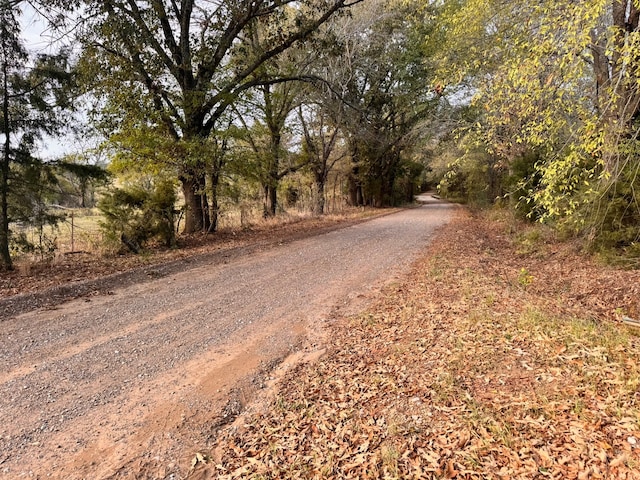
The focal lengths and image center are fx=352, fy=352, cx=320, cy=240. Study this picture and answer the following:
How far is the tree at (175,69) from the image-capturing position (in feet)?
26.2

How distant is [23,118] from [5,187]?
143cm

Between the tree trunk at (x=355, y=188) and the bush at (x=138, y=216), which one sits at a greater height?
the tree trunk at (x=355, y=188)

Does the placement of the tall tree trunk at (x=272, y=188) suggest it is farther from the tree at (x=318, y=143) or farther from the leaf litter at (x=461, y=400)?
the leaf litter at (x=461, y=400)

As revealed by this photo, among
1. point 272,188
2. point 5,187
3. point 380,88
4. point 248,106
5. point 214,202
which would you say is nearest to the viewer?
point 5,187

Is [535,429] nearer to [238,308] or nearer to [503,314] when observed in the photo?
[503,314]

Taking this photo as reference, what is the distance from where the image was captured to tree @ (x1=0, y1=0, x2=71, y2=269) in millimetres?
6711

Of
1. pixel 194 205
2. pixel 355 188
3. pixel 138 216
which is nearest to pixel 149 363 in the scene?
pixel 138 216

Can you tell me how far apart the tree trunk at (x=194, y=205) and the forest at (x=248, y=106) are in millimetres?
45

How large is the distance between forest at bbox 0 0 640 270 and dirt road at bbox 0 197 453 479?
3438 mm

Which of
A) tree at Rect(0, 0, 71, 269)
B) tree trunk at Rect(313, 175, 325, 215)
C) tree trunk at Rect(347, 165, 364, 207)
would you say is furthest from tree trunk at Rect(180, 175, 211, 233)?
tree trunk at Rect(347, 165, 364, 207)

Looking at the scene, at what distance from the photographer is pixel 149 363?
3523mm

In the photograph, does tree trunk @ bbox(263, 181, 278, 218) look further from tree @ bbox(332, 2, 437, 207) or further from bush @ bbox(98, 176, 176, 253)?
bush @ bbox(98, 176, 176, 253)

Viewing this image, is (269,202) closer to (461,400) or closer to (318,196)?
(318,196)

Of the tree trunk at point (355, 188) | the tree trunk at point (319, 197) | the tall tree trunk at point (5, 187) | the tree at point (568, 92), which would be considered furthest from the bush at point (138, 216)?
the tree trunk at point (355, 188)
